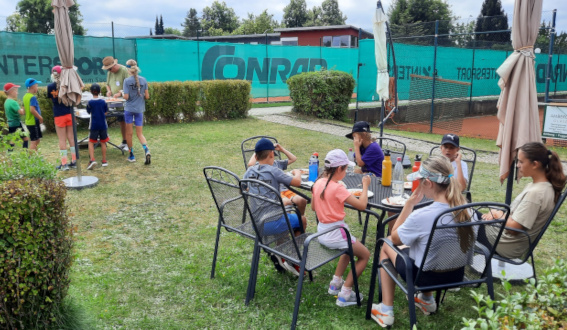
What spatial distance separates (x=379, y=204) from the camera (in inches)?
133

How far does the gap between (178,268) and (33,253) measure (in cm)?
160

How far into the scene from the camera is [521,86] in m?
3.56

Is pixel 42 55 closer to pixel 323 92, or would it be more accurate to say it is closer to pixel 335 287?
pixel 323 92

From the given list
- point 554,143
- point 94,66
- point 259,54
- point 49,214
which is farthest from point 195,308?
point 259,54

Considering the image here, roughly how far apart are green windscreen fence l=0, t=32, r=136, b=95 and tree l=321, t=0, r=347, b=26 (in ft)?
220

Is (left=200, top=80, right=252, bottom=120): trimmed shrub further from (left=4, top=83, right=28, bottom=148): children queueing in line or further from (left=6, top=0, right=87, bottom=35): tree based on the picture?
(left=6, top=0, right=87, bottom=35): tree

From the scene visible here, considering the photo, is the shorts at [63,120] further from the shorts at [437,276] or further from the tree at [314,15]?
the tree at [314,15]

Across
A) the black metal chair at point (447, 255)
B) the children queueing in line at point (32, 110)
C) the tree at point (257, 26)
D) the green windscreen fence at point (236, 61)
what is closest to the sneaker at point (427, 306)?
the black metal chair at point (447, 255)

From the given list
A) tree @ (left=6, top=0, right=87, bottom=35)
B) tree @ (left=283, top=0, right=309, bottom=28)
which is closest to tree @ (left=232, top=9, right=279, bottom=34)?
tree @ (left=283, top=0, right=309, bottom=28)

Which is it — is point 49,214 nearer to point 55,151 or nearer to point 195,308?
point 195,308

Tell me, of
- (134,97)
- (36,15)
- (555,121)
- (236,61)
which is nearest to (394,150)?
(555,121)

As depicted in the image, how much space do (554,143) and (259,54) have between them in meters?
11.2

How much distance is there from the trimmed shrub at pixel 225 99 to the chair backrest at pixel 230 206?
30.4 ft

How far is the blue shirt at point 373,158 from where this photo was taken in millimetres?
4590
